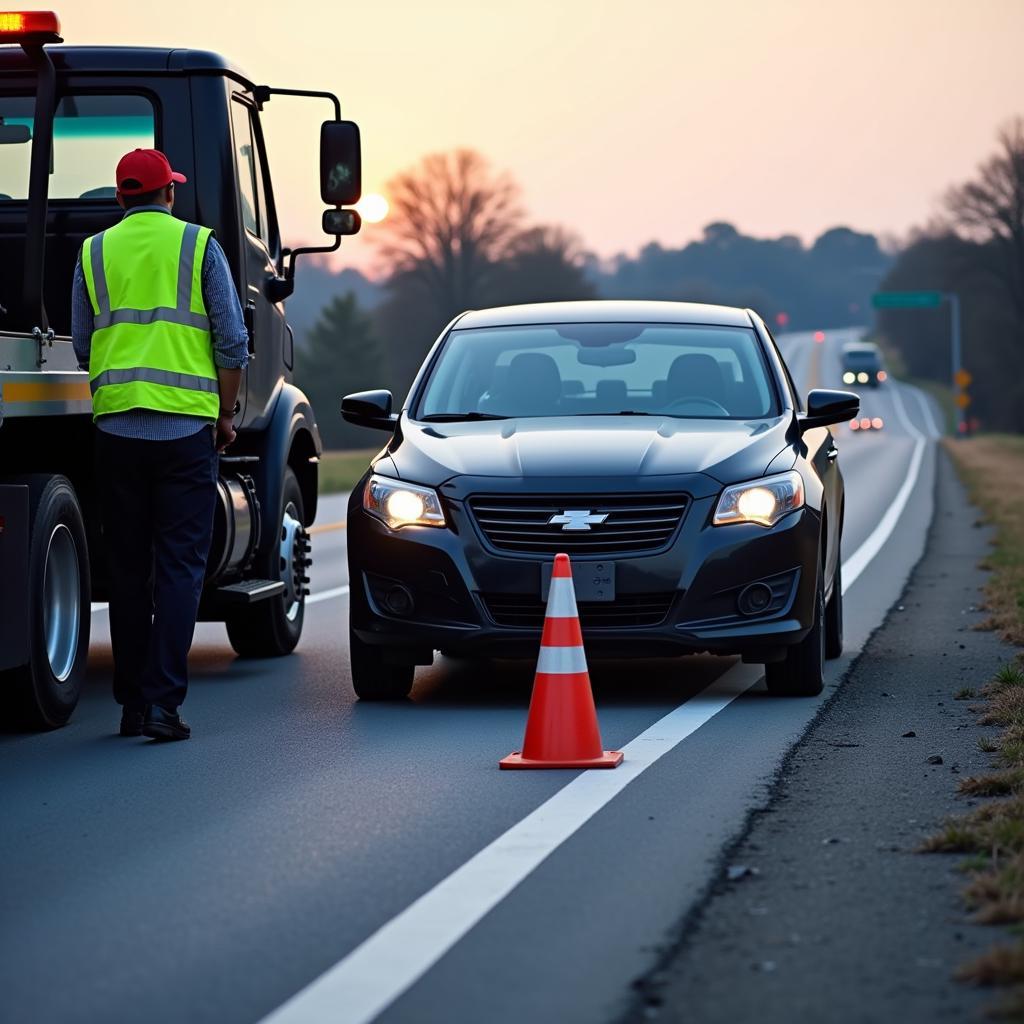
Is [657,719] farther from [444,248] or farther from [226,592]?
[444,248]

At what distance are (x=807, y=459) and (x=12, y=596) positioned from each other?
3.61 m

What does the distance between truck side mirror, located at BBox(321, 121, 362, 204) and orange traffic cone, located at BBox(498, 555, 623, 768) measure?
3748 mm

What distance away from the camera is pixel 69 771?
7375mm

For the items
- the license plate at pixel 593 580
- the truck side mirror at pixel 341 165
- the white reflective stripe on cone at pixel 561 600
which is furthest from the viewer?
the truck side mirror at pixel 341 165

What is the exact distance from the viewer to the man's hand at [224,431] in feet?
27.4

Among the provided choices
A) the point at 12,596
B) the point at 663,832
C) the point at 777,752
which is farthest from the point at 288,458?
the point at 663,832

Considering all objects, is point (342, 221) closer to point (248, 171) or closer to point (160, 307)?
point (248, 171)

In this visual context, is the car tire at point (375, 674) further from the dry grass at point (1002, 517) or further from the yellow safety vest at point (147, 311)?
the dry grass at point (1002, 517)

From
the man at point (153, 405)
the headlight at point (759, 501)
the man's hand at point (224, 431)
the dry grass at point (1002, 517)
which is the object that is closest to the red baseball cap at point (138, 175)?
the man at point (153, 405)

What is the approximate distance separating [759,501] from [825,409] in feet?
3.59

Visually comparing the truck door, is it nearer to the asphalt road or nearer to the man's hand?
the asphalt road

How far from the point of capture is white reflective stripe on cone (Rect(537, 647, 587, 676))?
24.2 feet

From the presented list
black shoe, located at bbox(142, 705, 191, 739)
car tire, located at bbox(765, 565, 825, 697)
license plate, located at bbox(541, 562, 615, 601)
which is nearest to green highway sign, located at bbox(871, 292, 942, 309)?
car tire, located at bbox(765, 565, 825, 697)

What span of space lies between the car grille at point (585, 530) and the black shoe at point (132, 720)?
5.26ft
